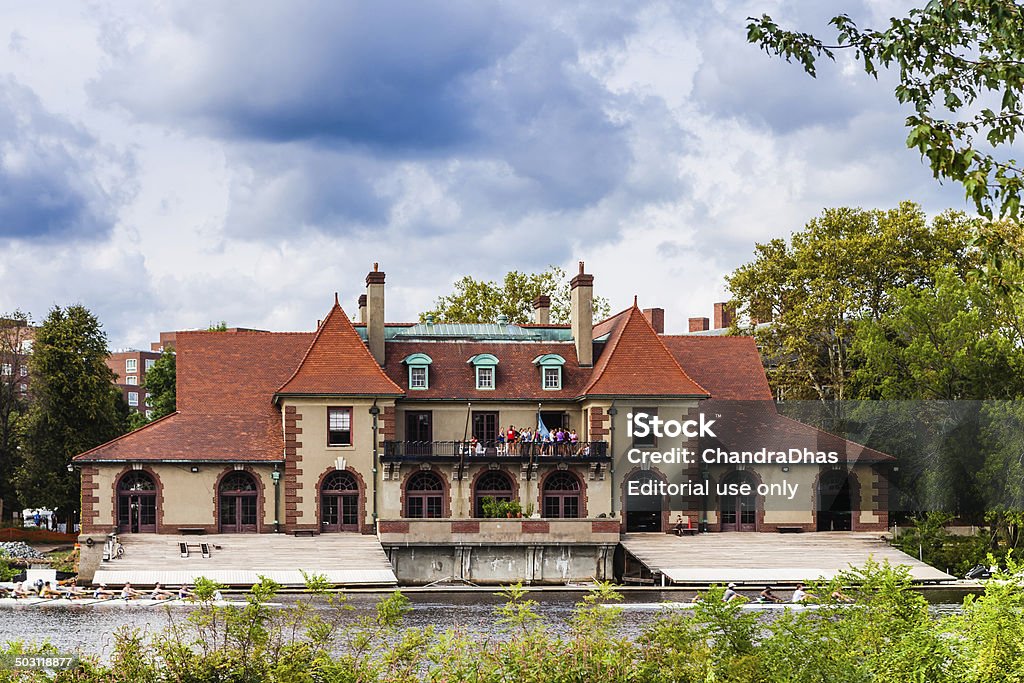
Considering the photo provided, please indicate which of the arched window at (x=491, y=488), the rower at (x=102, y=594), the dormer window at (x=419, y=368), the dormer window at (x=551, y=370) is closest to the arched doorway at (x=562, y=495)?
the arched window at (x=491, y=488)

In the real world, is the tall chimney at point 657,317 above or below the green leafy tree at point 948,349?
above

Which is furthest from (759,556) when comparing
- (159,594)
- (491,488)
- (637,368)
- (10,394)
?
(10,394)

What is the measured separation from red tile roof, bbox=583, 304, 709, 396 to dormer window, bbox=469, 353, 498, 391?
3468 millimetres

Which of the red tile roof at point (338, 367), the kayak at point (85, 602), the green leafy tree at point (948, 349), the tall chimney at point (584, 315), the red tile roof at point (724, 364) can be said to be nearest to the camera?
the kayak at point (85, 602)

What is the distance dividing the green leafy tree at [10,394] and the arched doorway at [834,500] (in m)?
34.4

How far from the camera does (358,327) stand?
53969mm

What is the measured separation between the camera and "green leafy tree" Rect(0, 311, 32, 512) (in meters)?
63.3

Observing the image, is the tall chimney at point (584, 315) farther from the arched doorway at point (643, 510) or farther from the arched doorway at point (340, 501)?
the arched doorway at point (340, 501)

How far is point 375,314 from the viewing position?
5225cm

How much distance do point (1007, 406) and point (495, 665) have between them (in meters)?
36.4

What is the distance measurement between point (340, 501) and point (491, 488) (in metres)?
5.34

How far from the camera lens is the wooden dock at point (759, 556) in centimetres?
4300

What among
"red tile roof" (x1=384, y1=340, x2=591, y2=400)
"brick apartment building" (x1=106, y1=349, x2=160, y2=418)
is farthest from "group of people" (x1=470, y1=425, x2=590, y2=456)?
"brick apartment building" (x1=106, y1=349, x2=160, y2=418)

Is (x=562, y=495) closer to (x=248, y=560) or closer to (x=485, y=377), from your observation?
(x=485, y=377)
